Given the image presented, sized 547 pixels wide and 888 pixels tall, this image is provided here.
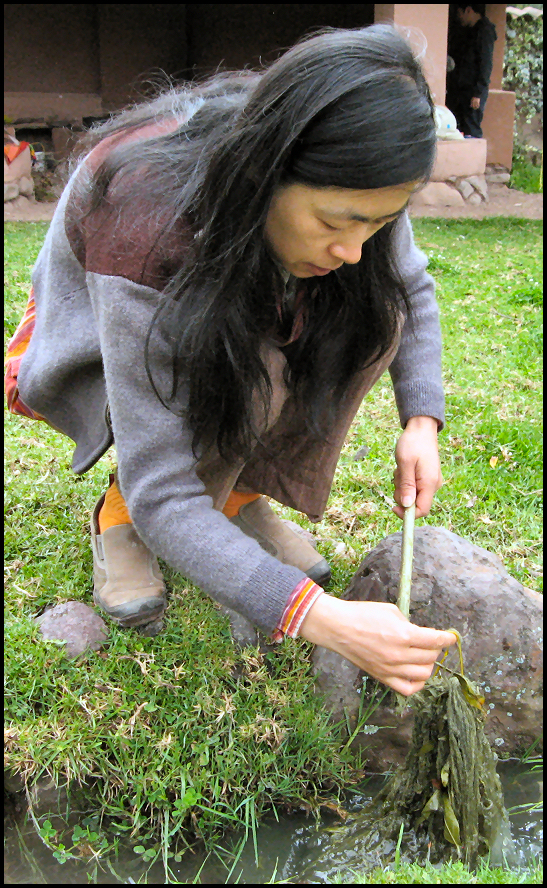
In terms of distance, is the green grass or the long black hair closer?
the long black hair

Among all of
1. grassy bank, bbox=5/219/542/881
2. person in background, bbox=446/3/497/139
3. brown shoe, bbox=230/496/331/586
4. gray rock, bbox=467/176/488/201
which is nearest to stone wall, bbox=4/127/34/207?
gray rock, bbox=467/176/488/201

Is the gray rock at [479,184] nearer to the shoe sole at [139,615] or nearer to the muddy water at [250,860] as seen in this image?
the shoe sole at [139,615]

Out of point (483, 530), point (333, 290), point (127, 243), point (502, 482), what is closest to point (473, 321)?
point (502, 482)

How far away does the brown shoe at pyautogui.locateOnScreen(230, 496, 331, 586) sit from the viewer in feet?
7.59

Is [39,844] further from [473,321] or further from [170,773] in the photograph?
[473,321]

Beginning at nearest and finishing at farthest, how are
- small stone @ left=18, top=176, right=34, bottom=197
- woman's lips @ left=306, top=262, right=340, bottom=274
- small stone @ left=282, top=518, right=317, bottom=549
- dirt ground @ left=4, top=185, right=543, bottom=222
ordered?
woman's lips @ left=306, top=262, right=340, bottom=274
small stone @ left=282, top=518, right=317, bottom=549
dirt ground @ left=4, top=185, right=543, bottom=222
small stone @ left=18, top=176, right=34, bottom=197

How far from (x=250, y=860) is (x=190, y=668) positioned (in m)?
0.43

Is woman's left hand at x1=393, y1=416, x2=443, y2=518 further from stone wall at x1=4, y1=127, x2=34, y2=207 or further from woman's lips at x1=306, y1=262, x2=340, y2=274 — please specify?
stone wall at x1=4, y1=127, x2=34, y2=207

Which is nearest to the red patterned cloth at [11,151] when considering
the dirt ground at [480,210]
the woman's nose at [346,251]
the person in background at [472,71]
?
the dirt ground at [480,210]

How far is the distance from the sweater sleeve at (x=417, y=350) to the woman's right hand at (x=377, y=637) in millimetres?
681

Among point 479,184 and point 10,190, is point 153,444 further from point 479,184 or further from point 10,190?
point 479,184

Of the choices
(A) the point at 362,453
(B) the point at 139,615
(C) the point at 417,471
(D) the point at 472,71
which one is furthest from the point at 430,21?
(B) the point at 139,615

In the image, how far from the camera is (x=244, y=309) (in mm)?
1602

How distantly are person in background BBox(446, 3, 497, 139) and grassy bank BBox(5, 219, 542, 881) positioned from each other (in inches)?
243
